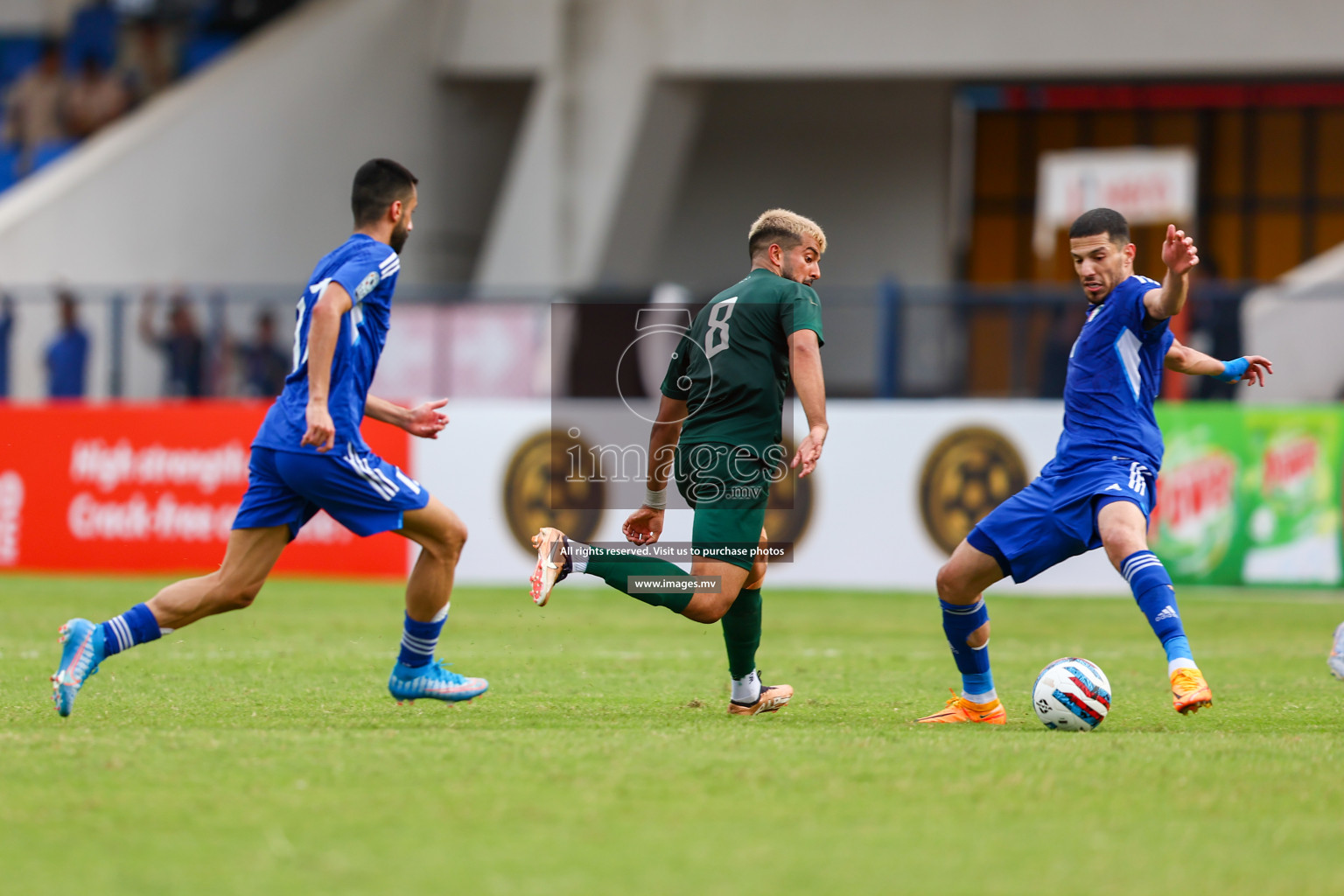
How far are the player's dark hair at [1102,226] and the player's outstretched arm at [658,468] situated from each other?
69.8 inches

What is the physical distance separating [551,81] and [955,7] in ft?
19.0

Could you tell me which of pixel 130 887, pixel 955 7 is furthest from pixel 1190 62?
pixel 130 887

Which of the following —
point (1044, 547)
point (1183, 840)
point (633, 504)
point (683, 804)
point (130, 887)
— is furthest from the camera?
point (633, 504)

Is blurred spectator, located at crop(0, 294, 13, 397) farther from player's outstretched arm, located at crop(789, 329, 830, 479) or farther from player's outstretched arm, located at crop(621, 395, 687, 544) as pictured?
player's outstretched arm, located at crop(789, 329, 830, 479)

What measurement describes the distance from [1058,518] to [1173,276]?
3.48 feet

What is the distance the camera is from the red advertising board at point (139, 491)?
15.5 meters

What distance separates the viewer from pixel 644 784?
5133 mm

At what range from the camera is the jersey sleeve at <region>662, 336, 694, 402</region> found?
6852 mm

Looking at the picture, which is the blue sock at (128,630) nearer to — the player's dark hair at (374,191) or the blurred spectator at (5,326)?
the player's dark hair at (374,191)

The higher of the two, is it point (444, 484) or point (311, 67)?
point (311, 67)

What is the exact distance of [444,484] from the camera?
50.7 ft

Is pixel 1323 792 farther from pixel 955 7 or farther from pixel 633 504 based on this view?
pixel 955 7

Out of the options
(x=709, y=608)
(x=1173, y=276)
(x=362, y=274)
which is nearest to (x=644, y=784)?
(x=709, y=608)

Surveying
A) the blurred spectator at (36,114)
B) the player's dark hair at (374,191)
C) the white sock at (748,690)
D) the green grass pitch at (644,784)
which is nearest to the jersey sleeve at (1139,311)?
the green grass pitch at (644,784)
